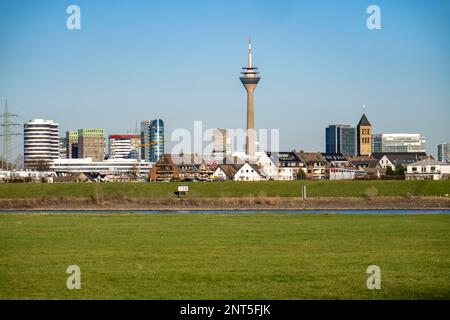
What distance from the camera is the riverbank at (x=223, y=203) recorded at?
105 metres

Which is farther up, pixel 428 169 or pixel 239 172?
pixel 428 169

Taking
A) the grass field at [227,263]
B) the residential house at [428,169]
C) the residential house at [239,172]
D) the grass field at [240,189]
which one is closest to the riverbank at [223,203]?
the grass field at [240,189]

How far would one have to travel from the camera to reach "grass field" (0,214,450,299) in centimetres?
2250

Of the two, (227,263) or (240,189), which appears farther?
(240,189)

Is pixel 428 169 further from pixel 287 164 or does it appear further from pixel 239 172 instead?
pixel 287 164

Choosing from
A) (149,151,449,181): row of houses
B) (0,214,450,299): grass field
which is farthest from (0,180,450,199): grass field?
(0,214,450,299): grass field

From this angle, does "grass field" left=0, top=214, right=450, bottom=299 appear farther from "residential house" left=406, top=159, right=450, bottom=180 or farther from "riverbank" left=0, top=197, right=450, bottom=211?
"residential house" left=406, top=159, right=450, bottom=180

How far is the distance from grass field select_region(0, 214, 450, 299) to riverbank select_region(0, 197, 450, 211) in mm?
60399

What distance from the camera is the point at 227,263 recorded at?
28.2 meters

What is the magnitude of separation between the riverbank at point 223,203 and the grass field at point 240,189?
501cm

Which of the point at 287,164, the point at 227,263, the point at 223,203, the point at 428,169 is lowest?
the point at 223,203

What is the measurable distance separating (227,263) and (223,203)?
82.5 metres

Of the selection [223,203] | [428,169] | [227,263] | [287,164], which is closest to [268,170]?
[287,164]

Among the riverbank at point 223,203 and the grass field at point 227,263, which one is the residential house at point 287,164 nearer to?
the riverbank at point 223,203
